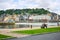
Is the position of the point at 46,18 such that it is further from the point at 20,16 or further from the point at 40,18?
the point at 20,16

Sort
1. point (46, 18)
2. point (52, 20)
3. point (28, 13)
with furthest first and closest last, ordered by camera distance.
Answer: point (28, 13) → point (52, 20) → point (46, 18)

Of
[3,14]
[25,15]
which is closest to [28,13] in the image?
[25,15]

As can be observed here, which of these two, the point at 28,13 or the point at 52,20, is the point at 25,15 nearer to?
the point at 28,13

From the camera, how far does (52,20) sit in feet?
612

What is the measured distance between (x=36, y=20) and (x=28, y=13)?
1155cm

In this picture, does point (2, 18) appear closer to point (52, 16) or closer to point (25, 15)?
point (25, 15)

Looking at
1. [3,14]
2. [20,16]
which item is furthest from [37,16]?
[3,14]

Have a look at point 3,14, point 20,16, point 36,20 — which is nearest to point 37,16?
point 36,20

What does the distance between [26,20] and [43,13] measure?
2041 cm

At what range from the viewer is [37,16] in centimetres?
19075

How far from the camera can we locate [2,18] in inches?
7136

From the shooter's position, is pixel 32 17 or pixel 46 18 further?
pixel 32 17

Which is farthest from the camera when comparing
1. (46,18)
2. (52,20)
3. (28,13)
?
(28,13)

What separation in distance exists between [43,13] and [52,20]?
1332 cm
